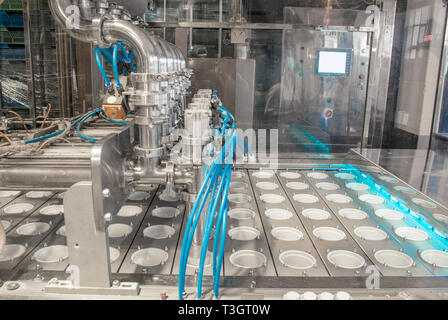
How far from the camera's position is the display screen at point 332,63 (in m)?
3.93

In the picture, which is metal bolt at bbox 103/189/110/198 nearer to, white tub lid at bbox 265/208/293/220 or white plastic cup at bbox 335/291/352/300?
white plastic cup at bbox 335/291/352/300

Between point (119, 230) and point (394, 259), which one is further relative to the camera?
point (119, 230)

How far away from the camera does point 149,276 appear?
3.83 feet

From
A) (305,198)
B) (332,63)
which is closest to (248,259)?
(305,198)

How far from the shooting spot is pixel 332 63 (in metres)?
3.97

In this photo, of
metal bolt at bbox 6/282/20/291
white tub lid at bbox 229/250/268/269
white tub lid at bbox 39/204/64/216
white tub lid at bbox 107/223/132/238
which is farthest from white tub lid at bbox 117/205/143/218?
metal bolt at bbox 6/282/20/291

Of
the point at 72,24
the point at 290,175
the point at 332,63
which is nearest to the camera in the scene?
the point at 72,24

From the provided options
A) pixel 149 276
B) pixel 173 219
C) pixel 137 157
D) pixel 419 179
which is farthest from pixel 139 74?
pixel 419 179

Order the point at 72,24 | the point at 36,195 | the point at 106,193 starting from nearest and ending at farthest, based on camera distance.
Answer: the point at 106,193 < the point at 72,24 < the point at 36,195

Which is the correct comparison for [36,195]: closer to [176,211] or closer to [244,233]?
[176,211]

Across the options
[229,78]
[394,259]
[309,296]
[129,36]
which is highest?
[129,36]

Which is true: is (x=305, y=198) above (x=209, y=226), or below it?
below

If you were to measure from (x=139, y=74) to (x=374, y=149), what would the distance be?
361 cm

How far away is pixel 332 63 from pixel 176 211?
113 inches
